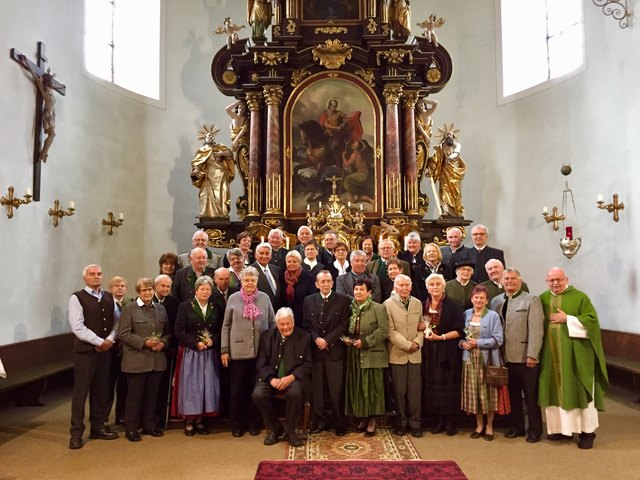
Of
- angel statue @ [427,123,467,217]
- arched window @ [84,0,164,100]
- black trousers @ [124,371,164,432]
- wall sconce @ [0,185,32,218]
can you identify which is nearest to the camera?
black trousers @ [124,371,164,432]

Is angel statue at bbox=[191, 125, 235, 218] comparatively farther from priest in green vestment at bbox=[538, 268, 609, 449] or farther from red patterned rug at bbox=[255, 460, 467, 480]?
priest in green vestment at bbox=[538, 268, 609, 449]

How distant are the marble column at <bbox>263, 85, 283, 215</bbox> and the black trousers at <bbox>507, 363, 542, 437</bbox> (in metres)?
5.84

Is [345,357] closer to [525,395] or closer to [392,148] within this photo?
[525,395]

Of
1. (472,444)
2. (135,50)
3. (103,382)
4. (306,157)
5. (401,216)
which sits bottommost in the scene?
(472,444)

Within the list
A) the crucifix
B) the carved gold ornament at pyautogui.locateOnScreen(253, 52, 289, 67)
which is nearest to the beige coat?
the crucifix

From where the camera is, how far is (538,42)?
1277cm

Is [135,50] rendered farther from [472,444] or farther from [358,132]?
[472,444]

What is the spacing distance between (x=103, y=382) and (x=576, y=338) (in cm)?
498

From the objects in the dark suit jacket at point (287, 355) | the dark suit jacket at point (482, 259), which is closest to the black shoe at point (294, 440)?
the dark suit jacket at point (287, 355)

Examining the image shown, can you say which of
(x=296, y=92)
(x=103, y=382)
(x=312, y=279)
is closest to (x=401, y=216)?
(x=296, y=92)

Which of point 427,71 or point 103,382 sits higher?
point 427,71

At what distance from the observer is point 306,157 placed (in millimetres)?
11469

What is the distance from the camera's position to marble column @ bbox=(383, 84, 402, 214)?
11156 mm

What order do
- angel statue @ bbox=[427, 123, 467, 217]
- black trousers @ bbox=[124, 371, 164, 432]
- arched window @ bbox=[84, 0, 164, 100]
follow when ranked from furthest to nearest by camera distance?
arched window @ bbox=[84, 0, 164, 100]
angel statue @ bbox=[427, 123, 467, 217]
black trousers @ bbox=[124, 371, 164, 432]
